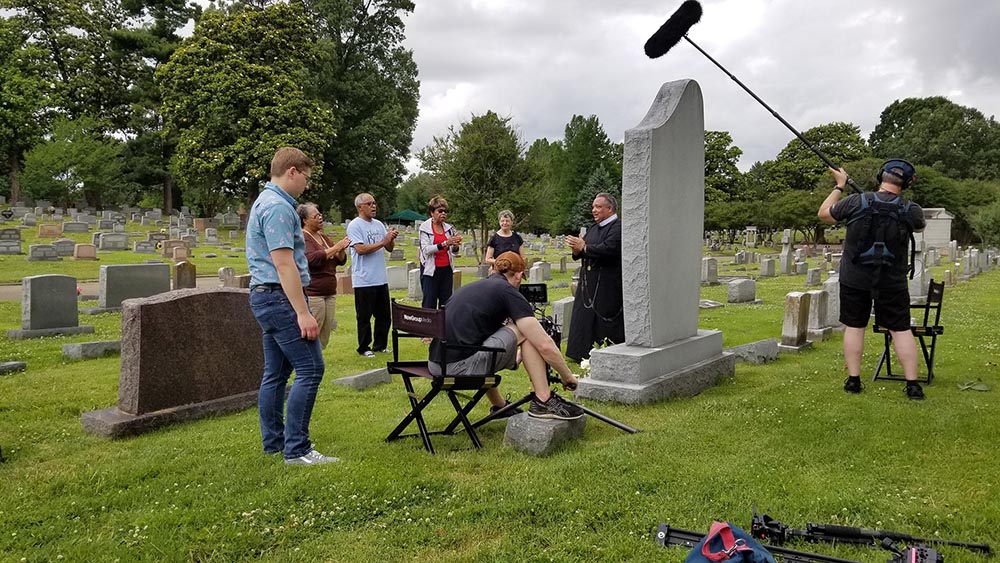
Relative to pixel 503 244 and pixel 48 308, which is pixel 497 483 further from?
pixel 48 308

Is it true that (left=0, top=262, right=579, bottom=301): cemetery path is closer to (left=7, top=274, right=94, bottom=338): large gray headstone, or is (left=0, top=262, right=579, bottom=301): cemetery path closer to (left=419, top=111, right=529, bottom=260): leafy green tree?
(left=7, top=274, right=94, bottom=338): large gray headstone

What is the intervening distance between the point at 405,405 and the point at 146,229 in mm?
33055

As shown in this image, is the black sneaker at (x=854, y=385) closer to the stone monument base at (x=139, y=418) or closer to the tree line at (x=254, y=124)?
the stone monument base at (x=139, y=418)

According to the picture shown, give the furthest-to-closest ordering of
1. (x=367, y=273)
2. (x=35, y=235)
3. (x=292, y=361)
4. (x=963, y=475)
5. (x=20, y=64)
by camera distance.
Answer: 1. (x=20, y=64)
2. (x=35, y=235)
3. (x=367, y=273)
4. (x=292, y=361)
5. (x=963, y=475)

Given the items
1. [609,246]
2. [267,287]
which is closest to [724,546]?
[267,287]

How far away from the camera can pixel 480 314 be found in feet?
14.7


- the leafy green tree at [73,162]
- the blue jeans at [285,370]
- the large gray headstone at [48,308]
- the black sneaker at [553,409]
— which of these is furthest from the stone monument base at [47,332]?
the leafy green tree at [73,162]

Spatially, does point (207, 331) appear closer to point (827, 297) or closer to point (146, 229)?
point (827, 297)

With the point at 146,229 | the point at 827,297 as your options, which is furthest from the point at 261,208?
the point at 146,229

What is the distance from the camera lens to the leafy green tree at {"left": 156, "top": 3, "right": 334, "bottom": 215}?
32500mm

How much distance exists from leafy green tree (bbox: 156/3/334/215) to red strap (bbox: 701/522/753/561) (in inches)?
1284

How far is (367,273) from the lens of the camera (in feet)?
25.9

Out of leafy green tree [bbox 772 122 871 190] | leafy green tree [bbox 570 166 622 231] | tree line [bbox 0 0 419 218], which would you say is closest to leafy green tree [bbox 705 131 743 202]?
leafy green tree [bbox 772 122 871 190]

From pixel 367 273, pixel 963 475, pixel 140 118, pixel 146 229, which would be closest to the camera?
pixel 963 475
